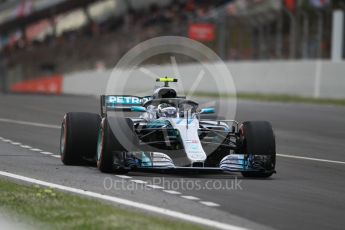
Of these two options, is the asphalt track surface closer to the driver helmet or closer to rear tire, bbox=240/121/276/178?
rear tire, bbox=240/121/276/178

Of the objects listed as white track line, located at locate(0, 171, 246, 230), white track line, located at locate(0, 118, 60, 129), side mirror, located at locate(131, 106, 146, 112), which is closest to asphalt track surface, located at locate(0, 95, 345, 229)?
white track line, located at locate(0, 171, 246, 230)

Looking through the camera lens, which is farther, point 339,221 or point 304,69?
point 304,69

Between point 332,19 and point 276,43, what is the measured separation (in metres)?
3.04

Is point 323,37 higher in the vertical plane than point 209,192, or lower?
higher

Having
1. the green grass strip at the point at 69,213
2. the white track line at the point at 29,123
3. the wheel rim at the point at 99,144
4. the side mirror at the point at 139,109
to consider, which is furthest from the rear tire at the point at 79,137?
the white track line at the point at 29,123

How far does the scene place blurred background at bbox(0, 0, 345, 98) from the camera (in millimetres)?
31609

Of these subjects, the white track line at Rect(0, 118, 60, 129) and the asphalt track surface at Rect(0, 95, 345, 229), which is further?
the white track line at Rect(0, 118, 60, 129)

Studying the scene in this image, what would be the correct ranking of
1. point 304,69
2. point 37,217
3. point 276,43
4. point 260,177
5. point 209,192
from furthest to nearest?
point 276,43, point 304,69, point 260,177, point 209,192, point 37,217

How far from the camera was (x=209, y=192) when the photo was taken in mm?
10367

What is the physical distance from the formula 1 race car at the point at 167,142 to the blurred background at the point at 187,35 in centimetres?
735

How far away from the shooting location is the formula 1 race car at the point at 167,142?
11.5m

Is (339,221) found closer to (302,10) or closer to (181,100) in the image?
(181,100)

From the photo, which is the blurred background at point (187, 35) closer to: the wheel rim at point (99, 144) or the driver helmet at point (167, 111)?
the driver helmet at point (167, 111)

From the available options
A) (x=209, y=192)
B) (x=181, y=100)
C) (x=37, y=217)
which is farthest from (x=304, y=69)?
(x=37, y=217)
